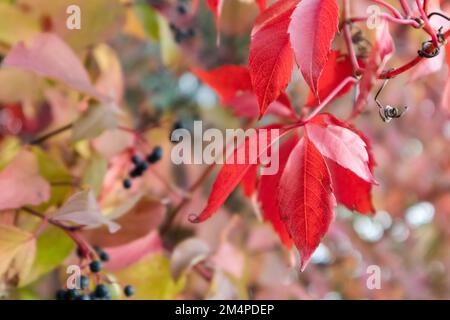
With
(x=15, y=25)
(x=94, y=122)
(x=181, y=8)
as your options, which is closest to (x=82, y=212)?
(x=94, y=122)

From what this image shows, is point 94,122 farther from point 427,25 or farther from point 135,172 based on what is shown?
point 427,25

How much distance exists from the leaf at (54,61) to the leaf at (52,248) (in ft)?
0.55

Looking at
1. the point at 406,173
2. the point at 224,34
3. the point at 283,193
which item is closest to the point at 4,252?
the point at 283,193

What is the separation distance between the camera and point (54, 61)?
81 cm

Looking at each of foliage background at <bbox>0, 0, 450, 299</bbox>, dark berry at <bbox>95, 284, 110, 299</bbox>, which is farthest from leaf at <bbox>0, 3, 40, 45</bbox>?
dark berry at <bbox>95, 284, 110, 299</bbox>

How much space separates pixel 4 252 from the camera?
693 millimetres

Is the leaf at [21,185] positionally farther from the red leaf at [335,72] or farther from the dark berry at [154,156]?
the red leaf at [335,72]

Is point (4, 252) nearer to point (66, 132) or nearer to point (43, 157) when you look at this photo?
point (43, 157)

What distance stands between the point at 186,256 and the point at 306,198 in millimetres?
317

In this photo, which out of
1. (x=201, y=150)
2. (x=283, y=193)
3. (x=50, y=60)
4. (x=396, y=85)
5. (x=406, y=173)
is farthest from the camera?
(x=406, y=173)

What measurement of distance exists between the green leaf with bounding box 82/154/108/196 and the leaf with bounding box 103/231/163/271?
0.25 ft

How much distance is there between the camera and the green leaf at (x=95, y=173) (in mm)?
856

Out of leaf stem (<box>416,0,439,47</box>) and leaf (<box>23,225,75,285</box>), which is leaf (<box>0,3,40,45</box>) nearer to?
leaf (<box>23,225,75,285</box>)
